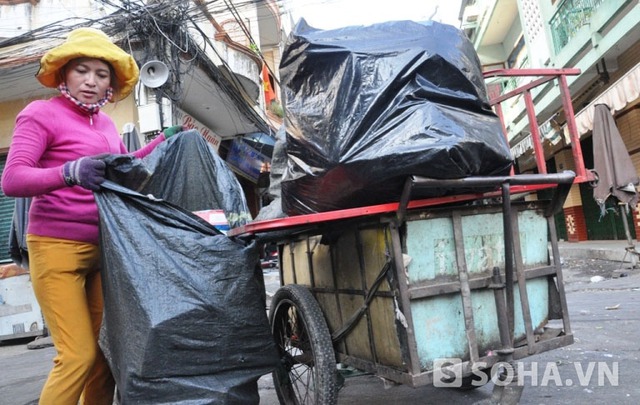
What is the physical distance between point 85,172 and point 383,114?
1.13m

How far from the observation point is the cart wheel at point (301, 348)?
A: 207 centimetres

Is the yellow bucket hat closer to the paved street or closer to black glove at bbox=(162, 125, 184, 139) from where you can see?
black glove at bbox=(162, 125, 184, 139)

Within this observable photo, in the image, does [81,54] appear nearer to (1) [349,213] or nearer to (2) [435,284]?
(1) [349,213]

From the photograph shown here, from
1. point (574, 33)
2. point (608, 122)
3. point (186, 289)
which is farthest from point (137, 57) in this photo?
→ point (574, 33)

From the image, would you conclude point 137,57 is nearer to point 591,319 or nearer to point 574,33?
point 591,319

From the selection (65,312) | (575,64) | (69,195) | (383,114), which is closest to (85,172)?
(69,195)

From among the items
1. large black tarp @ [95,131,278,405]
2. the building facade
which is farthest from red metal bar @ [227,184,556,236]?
the building facade

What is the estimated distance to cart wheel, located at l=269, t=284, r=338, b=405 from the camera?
207 centimetres

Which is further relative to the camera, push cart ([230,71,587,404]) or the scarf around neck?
the scarf around neck

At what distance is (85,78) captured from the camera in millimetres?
2020

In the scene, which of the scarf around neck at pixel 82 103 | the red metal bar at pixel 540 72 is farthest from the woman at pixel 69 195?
the red metal bar at pixel 540 72

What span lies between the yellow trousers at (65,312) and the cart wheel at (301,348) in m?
0.86

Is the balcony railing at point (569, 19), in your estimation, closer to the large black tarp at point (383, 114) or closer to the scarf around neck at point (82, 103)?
the large black tarp at point (383, 114)

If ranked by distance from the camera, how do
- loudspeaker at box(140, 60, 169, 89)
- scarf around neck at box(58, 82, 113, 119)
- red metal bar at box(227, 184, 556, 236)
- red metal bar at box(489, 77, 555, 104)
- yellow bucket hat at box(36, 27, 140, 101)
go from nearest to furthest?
red metal bar at box(227, 184, 556, 236) → yellow bucket hat at box(36, 27, 140, 101) → scarf around neck at box(58, 82, 113, 119) → red metal bar at box(489, 77, 555, 104) → loudspeaker at box(140, 60, 169, 89)
